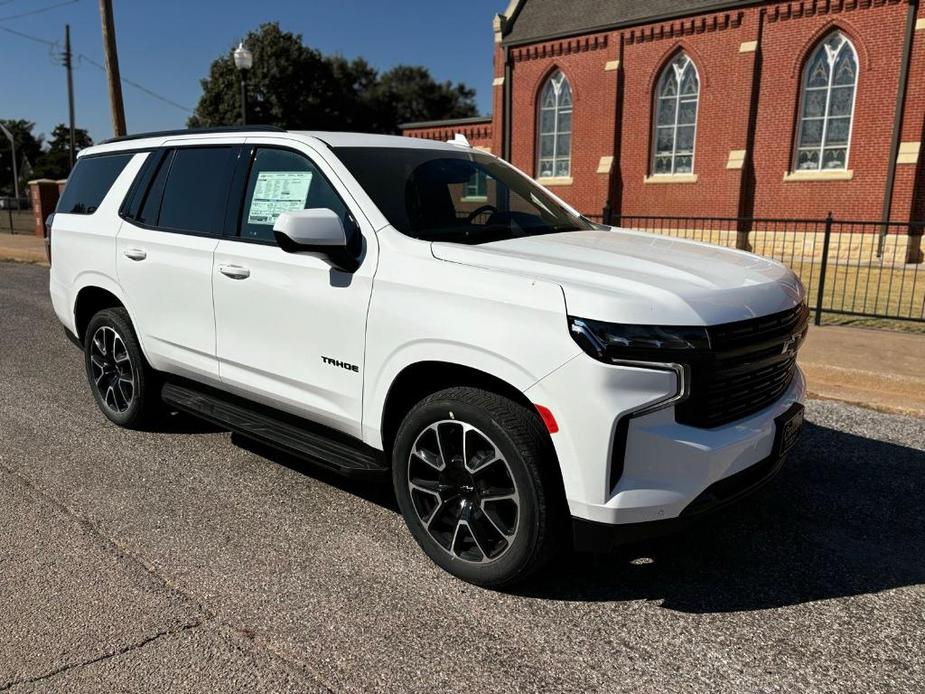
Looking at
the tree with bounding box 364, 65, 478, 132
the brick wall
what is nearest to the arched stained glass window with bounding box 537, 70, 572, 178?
the brick wall

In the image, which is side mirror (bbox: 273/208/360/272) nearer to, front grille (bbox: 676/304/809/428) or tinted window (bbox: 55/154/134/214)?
front grille (bbox: 676/304/809/428)

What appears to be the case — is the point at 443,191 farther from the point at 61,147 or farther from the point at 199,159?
the point at 61,147

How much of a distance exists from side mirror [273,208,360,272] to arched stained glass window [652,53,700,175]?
20.5 metres

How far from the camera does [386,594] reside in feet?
10.2

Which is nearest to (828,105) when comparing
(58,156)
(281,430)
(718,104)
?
(718,104)

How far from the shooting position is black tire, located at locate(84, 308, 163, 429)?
499 centimetres

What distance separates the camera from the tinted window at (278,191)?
380 centimetres

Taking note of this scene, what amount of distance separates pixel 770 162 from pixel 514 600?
20323 mm

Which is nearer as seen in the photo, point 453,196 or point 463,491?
point 463,491

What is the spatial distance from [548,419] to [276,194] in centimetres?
211

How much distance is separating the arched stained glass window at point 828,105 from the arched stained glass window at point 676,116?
2.98 metres

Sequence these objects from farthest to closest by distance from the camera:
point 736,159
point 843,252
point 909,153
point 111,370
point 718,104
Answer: point 718,104 < point 736,159 < point 843,252 < point 909,153 < point 111,370

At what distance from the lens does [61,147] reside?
93562mm

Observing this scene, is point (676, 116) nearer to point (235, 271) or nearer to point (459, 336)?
point (235, 271)
